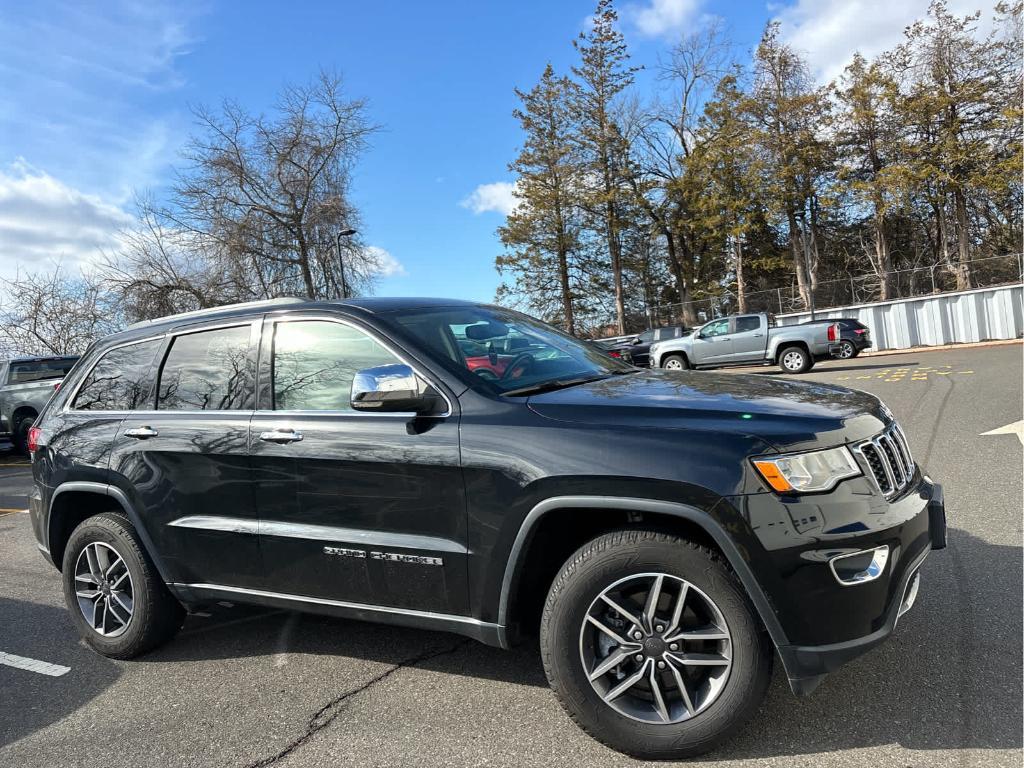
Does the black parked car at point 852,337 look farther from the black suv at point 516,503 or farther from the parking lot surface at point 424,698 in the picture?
the black suv at point 516,503

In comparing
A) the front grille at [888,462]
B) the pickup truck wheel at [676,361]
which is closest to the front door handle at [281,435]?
the front grille at [888,462]

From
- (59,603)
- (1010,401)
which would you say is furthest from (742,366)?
(59,603)

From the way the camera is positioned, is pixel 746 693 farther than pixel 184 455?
No

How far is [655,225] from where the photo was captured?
38.8m

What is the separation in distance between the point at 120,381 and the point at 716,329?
61.2ft

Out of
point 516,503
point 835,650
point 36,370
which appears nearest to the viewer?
point 835,650

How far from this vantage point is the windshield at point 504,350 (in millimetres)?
3082

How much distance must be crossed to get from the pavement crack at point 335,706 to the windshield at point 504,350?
4.87 ft

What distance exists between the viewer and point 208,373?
3588mm

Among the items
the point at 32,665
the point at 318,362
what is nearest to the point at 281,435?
the point at 318,362

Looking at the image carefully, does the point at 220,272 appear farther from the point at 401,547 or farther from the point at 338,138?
the point at 401,547

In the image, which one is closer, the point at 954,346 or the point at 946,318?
the point at 954,346

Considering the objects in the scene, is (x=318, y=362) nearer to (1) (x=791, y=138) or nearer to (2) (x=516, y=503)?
(2) (x=516, y=503)

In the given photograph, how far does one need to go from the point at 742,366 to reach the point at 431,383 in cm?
1971
